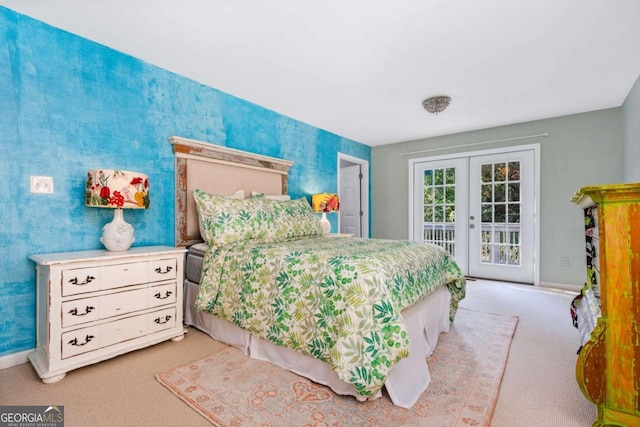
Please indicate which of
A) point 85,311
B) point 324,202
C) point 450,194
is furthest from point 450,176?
point 85,311

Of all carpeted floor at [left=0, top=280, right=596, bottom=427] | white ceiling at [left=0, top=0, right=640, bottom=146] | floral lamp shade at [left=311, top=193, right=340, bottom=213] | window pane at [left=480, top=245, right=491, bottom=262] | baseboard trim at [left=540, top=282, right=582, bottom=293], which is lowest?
carpeted floor at [left=0, top=280, right=596, bottom=427]

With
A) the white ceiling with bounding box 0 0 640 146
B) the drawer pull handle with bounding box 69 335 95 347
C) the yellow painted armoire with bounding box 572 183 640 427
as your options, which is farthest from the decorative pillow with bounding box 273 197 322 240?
the yellow painted armoire with bounding box 572 183 640 427

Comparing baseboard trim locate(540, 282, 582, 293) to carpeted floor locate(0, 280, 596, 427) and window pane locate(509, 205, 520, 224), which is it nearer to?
window pane locate(509, 205, 520, 224)

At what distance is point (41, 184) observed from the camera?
2021 mm

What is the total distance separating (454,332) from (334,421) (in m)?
1.53

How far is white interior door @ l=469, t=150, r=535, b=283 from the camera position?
13.7 ft

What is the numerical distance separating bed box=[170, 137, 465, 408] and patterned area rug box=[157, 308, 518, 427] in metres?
0.08

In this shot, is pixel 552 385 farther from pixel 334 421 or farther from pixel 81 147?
pixel 81 147

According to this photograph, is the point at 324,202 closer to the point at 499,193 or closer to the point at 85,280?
the point at 499,193

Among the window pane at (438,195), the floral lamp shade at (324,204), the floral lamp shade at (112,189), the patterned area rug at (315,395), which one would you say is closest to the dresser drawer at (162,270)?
the floral lamp shade at (112,189)

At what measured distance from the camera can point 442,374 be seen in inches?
71.3

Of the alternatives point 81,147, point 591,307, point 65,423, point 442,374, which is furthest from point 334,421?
point 81,147

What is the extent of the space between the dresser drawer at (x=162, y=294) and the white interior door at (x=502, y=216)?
4.25 m

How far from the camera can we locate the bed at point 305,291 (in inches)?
56.6
